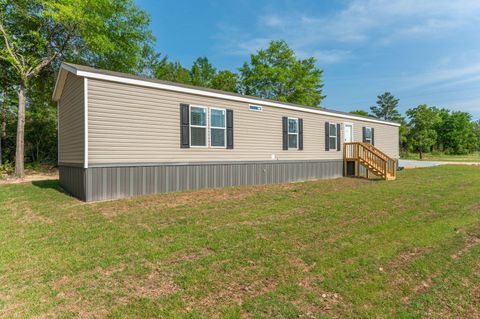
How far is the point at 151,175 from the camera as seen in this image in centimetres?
807

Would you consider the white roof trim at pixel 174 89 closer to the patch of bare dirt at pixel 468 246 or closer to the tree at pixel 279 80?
the patch of bare dirt at pixel 468 246

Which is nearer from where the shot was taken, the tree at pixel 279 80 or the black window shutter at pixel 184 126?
the black window shutter at pixel 184 126

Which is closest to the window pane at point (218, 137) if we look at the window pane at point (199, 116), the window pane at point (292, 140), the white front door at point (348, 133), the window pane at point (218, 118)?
the window pane at point (218, 118)

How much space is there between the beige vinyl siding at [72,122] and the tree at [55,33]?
18.1 feet

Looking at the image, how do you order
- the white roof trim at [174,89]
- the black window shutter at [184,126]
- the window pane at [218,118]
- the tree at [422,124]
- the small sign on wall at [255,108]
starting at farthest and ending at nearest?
the tree at [422,124] → the small sign on wall at [255,108] → the window pane at [218,118] → the black window shutter at [184,126] → the white roof trim at [174,89]

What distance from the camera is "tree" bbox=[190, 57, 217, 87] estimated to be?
3380 centimetres

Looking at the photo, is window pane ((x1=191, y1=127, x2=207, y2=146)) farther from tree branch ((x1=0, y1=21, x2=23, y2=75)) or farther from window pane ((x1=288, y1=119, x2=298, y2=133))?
tree branch ((x1=0, y1=21, x2=23, y2=75))

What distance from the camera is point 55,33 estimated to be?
15.1 m

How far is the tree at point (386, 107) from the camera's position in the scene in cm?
5031

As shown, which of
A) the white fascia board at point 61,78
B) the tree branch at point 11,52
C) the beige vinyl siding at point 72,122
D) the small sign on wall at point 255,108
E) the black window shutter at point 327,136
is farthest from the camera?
the black window shutter at point 327,136

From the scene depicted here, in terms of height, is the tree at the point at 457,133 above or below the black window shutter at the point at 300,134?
above

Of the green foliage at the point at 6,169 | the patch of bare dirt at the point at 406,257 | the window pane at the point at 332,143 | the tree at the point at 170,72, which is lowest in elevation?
the patch of bare dirt at the point at 406,257

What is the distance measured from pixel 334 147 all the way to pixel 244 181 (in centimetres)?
591

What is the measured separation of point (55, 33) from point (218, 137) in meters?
12.5
